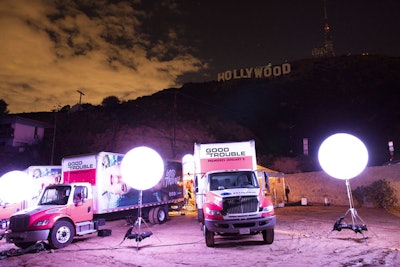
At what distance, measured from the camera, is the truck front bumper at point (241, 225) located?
9258mm

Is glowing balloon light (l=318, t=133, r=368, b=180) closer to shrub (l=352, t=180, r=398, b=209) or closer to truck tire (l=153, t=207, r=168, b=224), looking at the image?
truck tire (l=153, t=207, r=168, b=224)

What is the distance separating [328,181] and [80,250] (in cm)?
2148

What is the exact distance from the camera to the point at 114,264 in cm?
820

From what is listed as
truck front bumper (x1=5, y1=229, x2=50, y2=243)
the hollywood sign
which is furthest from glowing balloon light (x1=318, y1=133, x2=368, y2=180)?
the hollywood sign

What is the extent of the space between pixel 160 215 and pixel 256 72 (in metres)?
67.4

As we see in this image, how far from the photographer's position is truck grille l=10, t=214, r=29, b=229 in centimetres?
1048

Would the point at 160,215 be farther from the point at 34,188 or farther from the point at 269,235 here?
the point at 269,235

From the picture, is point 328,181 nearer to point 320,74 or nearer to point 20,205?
Result: point 20,205

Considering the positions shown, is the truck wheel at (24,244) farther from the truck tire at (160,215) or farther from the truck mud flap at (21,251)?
the truck tire at (160,215)

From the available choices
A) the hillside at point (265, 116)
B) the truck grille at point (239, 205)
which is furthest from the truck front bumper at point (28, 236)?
the hillside at point (265, 116)

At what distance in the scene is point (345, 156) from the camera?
10.6 metres

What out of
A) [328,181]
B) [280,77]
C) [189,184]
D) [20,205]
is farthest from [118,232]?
[280,77]

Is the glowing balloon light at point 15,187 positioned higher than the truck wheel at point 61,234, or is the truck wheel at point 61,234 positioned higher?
the glowing balloon light at point 15,187

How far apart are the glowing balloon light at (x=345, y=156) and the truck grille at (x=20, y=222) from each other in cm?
1096
